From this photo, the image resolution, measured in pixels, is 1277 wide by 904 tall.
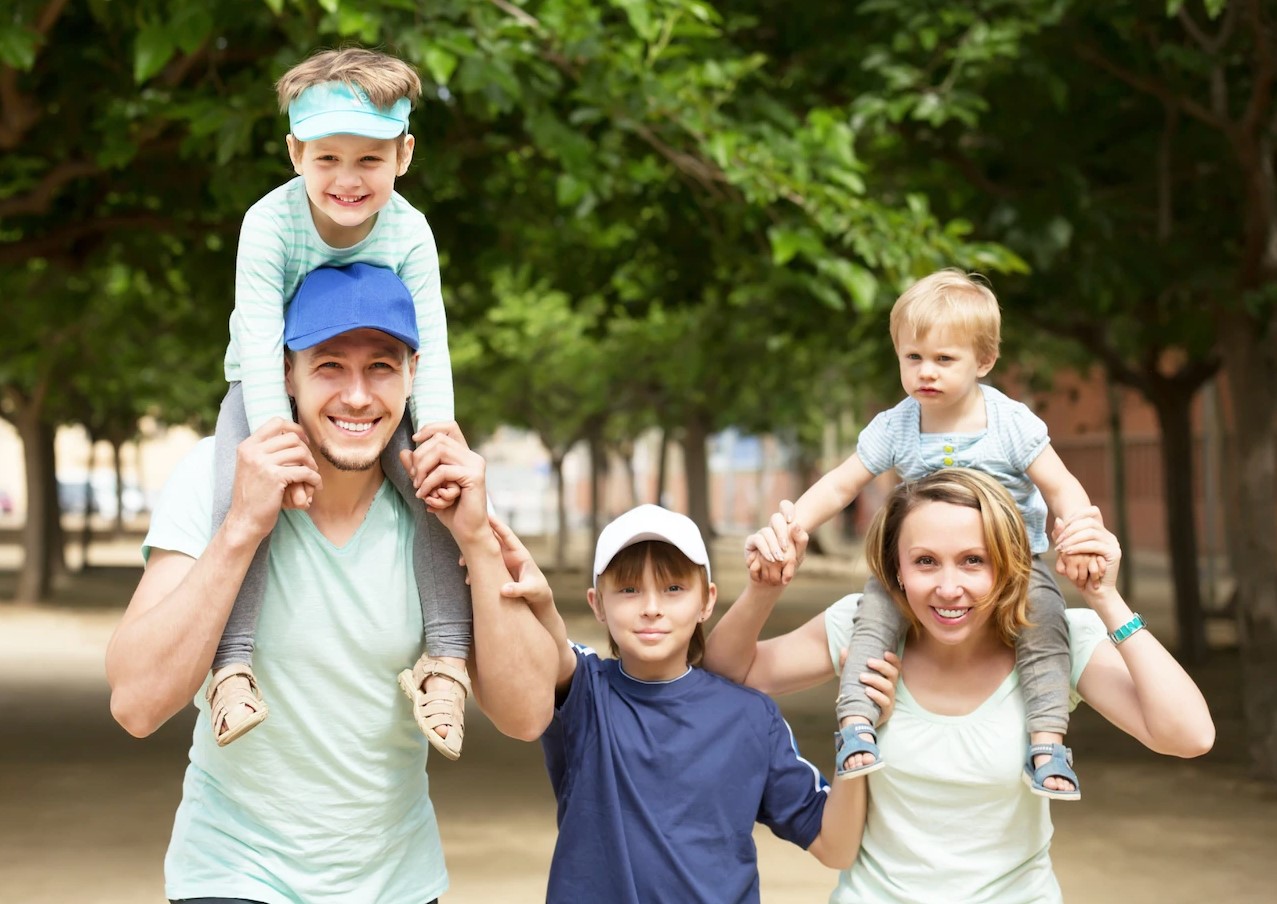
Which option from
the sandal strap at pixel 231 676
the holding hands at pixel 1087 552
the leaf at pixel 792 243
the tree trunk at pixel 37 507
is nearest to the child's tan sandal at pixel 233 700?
the sandal strap at pixel 231 676

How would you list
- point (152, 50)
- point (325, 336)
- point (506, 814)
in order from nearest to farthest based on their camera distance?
point (325, 336) < point (152, 50) < point (506, 814)

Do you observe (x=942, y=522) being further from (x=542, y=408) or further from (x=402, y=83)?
(x=542, y=408)

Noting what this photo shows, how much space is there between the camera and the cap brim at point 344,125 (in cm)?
263

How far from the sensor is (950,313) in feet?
10.3

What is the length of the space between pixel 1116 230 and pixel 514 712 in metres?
8.50

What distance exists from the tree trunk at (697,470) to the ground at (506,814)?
13.7m

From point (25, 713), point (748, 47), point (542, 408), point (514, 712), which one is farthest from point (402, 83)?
point (542, 408)

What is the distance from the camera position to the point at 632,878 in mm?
3047

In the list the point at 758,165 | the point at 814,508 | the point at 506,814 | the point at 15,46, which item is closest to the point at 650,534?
the point at 814,508

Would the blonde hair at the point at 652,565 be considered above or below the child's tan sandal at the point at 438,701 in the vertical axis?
above

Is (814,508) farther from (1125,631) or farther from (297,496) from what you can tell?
(297,496)

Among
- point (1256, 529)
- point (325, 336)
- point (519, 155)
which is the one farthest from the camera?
point (519, 155)

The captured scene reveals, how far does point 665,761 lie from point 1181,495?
1388 cm

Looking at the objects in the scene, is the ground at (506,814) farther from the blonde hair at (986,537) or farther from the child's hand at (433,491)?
Result: the child's hand at (433,491)
